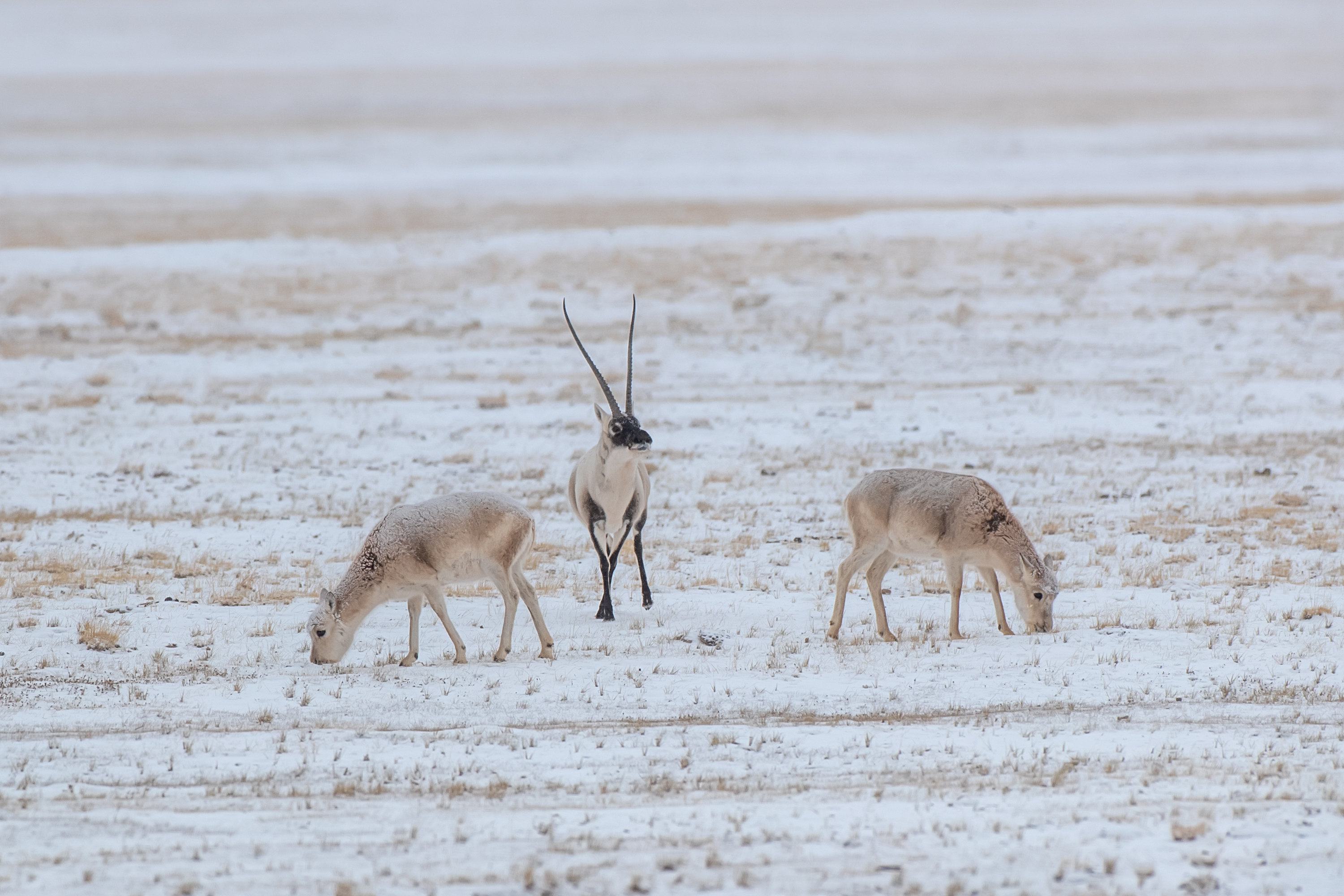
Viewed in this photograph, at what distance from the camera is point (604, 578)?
492 inches

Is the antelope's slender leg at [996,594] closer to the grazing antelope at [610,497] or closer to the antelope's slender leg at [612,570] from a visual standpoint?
the grazing antelope at [610,497]

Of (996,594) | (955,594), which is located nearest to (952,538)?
(955,594)

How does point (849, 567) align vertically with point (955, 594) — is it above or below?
above

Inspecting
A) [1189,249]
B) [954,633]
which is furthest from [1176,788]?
[1189,249]

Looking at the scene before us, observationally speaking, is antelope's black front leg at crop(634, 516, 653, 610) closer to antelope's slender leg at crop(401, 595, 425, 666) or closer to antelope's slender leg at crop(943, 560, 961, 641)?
antelope's slender leg at crop(401, 595, 425, 666)

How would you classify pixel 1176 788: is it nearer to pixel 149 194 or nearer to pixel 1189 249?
pixel 1189 249

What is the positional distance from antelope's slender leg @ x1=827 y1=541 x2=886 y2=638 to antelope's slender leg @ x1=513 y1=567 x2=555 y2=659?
2157 millimetres

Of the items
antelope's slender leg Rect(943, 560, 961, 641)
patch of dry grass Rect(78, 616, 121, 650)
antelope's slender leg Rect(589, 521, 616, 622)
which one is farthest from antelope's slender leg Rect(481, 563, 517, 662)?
antelope's slender leg Rect(943, 560, 961, 641)

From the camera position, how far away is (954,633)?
11352mm

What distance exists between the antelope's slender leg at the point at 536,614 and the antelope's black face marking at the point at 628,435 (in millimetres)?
1544

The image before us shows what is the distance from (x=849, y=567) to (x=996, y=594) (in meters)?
1.14

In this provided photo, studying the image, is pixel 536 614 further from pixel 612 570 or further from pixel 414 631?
pixel 612 570

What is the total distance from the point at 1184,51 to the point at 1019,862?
135902mm

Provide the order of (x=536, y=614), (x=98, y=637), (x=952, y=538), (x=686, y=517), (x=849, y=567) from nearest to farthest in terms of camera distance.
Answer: (x=536, y=614), (x=98, y=637), (x=952, y=538), (x=849, y=567), (x=686, y=517)
